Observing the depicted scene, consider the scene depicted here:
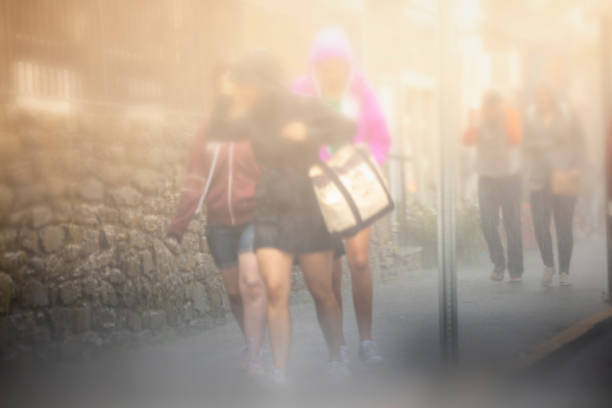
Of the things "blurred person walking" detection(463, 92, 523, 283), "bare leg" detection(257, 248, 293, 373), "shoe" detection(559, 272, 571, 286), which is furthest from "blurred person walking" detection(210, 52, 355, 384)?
"shoe" detection(559, 272, 571, 286)

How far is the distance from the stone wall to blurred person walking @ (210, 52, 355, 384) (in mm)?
191

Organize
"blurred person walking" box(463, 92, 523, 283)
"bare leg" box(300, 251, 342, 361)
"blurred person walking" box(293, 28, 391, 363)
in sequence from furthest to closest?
"blurred person walking" box(463, 92, 523, 283) → "bare leg" box(300, 251, 342, 361) → "blurred person walking" box(293, 28, 391, 363)

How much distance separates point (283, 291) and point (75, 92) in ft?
4.77

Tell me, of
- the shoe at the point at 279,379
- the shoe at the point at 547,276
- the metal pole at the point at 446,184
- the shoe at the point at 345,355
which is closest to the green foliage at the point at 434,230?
the metal pole at the point at 446,184

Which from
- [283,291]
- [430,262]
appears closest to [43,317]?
[283,291]

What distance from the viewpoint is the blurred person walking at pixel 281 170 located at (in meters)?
4.16

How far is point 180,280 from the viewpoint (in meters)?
5.16

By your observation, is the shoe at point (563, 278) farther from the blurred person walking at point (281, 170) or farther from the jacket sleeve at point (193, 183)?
the jacket sleeve at point (193, 183)

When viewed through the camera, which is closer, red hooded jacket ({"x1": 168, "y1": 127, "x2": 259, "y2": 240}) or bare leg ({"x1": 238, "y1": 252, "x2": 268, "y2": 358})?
red hooded jacket ({"x1": 168, "y1": 127, "x2": 259, "y2": 240})

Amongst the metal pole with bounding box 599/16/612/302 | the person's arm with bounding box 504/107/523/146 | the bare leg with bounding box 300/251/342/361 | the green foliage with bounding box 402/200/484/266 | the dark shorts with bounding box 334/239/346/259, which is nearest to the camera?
the bare leg with bounding box 300/251/342/361

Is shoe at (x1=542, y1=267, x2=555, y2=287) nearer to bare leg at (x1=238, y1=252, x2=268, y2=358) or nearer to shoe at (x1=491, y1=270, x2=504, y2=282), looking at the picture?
shoe at (x1=491, y1=270, x2=504, y2=282)

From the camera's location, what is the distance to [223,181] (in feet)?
14.3

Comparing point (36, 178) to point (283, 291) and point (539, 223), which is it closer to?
point (283, 291)

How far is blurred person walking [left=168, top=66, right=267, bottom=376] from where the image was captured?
4.32 metres
